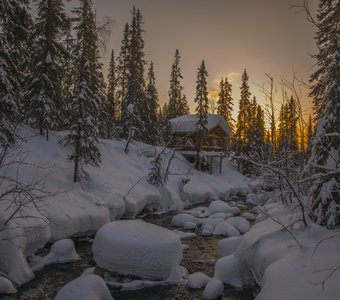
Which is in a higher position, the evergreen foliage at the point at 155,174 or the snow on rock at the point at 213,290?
the evergreen foliage at the point at 155,174

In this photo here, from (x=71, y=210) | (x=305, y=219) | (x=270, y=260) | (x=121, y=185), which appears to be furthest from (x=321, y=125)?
(x=121, y=185)

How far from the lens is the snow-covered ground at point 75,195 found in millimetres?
10156

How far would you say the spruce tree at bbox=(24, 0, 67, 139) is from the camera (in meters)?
19.2

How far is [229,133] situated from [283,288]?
3150cm

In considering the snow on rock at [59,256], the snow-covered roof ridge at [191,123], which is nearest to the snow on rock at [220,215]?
the snow on rock at [59,256]

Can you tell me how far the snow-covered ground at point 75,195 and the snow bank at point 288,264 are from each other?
573cm

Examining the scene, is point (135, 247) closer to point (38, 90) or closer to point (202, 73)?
point (38, 90)

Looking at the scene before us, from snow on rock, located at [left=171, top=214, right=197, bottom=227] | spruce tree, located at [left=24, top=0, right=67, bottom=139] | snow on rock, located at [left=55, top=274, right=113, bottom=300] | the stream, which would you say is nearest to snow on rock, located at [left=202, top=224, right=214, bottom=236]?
snow on rock, located at [left=171, top=214, right=197, bottom=227]

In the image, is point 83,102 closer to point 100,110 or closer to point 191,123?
point 100,110

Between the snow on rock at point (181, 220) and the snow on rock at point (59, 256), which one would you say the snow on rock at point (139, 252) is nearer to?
the snow on rock at point (59, 256)

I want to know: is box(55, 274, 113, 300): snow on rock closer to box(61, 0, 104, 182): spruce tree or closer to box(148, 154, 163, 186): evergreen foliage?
box(61, 0, 104, 182): spruce tree

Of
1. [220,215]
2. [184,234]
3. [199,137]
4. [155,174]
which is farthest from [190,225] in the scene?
[199,137]

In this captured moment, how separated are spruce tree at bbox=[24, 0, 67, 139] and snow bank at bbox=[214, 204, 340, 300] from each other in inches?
579

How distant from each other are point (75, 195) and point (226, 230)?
738 cm
